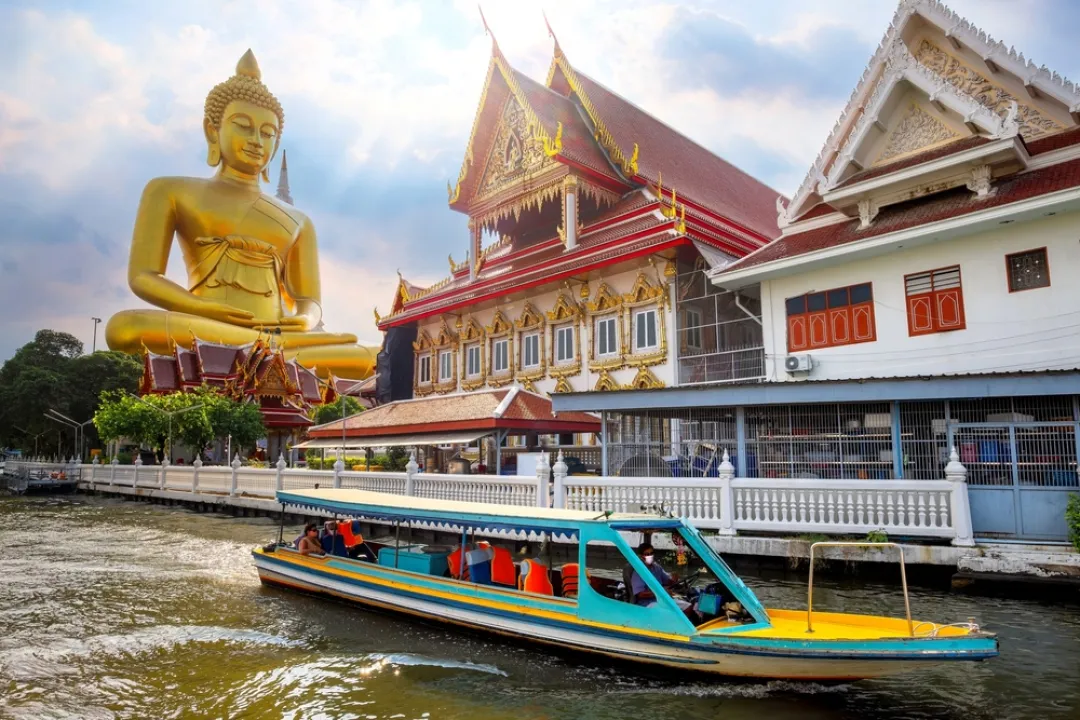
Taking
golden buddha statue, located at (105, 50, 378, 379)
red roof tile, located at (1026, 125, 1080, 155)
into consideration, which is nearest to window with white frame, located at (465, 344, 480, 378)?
red roof tile, located at (1026, 125, 1080, 155)

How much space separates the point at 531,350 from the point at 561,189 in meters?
5.36

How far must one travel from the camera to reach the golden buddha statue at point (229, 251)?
42.8 metres

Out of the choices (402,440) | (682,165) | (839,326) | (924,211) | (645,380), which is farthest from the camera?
(682,165)

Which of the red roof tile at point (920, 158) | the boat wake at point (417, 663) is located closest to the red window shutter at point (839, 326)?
the red roof tile at point (920, 158)

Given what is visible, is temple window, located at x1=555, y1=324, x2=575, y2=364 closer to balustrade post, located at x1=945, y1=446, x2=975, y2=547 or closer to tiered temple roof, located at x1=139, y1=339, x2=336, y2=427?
balustrade post, located at x1=945, y1=446, x2=975, y2=547

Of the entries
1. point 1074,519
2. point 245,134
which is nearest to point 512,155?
point 1074,519

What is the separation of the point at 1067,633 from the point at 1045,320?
284 inches

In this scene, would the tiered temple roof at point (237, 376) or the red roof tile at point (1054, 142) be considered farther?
the tiered temple roof at point (237, 376)

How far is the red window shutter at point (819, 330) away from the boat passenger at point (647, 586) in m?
10.2

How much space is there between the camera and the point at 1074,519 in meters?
10.8

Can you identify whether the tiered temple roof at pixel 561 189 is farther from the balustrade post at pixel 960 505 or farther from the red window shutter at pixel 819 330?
the balustrade post at pixel 960 505

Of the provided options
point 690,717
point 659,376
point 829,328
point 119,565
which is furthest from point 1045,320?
point 119,565

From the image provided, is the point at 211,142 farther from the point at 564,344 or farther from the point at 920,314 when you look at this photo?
the point at 920,314

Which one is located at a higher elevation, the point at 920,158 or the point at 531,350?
the point at 920,158
